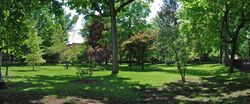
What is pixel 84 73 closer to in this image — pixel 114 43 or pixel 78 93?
pixel 78 93

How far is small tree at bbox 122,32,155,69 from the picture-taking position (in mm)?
55987

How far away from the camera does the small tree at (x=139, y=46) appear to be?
5599cm

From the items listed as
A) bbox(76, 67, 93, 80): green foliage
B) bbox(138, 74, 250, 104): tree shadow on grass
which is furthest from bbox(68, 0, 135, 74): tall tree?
bbox(138, 74, 250, 104): tree shadow on grass

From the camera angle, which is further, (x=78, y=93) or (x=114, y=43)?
(x=114, y=43)

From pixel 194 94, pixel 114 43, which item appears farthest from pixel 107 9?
pixel 194 94

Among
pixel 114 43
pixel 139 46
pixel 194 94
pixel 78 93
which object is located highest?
pixel 139 46

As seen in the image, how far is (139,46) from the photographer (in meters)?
56.8

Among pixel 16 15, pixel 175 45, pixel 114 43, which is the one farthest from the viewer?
pixel 114 43

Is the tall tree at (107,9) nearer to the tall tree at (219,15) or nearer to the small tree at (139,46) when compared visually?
the tall tree at (219,15)

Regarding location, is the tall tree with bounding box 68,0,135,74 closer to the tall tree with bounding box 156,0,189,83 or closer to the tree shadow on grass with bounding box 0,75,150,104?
the tall tree with bounding box 156,0,189,83

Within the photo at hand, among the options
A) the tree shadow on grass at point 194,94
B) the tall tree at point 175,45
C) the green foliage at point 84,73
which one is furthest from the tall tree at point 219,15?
the green foliage at point 84,73

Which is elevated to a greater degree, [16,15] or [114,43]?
[114,43]

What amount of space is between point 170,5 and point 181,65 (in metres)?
86.4

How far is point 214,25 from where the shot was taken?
4547 cm
